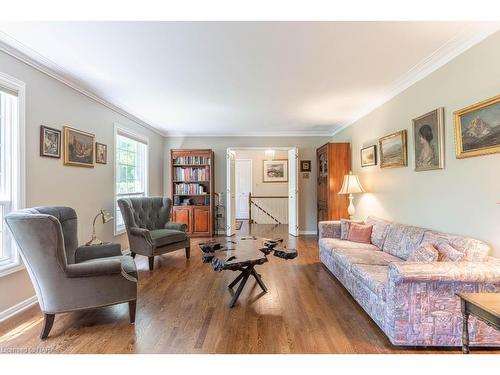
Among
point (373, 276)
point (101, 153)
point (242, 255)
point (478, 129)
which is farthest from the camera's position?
point (101, 153)

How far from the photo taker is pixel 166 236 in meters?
3.94

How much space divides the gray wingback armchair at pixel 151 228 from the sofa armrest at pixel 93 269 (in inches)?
61.5

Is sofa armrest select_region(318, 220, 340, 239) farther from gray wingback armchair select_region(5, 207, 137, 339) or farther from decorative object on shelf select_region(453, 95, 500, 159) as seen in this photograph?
gray wingback armchair select_region(5, 207, 137, 339)

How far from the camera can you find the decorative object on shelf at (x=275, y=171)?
8.88 metres

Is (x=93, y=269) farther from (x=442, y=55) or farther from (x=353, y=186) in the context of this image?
(x=353, y=186)

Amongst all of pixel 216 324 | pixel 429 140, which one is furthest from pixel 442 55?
pixel 216 324

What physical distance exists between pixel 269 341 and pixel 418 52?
2928mm

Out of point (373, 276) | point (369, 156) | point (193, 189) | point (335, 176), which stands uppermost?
point (369, 156)

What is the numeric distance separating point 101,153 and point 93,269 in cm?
230
